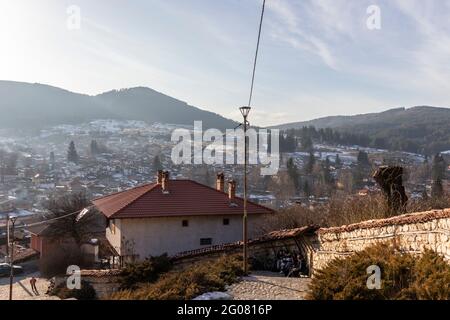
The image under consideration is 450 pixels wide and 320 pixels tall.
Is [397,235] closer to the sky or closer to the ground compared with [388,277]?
closer to the sky

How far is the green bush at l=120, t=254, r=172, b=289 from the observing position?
56.5 feet

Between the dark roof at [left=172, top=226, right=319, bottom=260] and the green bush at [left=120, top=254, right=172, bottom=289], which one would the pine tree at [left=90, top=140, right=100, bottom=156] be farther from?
the green bush at [left=120, top=254, right=172, bottom=289]

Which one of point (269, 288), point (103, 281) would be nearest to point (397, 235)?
point (269, 288)

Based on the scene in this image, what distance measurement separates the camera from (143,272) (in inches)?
683

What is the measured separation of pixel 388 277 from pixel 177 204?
16.0 metres

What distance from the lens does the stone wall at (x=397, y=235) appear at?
328 inches

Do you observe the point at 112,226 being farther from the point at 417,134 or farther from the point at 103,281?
the point at 417,134

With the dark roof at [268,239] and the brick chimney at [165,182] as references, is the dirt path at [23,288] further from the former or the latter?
the dark roof at [268,239]

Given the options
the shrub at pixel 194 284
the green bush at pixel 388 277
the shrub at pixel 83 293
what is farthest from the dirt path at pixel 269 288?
the shrub at pixel 83 293

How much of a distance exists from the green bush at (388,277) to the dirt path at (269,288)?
1996mm
